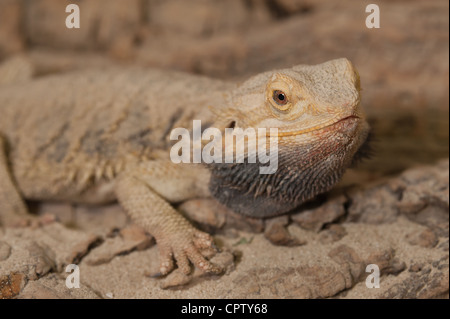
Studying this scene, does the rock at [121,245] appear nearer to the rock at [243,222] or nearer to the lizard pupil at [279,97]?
the rock at [243,222]

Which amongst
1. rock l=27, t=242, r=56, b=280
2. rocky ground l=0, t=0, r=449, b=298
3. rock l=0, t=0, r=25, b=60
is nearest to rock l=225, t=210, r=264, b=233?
rocky ground l=0, t=0, r=449, b=298

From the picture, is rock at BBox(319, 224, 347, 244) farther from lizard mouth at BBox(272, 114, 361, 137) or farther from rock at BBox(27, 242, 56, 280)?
rock at BBox(27, 242, 56, 280)

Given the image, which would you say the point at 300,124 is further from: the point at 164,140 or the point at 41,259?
the point at 41,259

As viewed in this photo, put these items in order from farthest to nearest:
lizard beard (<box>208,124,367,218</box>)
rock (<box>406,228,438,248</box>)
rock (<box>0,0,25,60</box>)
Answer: rock (<box>0,0,25,60</box>) → rock (<box>406,228,438,248</box>) → lizard beard (<box>208,124,367,218</box>)

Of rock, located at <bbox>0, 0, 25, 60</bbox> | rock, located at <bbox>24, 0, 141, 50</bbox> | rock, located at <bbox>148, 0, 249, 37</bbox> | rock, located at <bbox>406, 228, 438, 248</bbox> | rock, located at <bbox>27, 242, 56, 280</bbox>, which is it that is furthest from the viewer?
rock, located at <bbox>148, 0, 249, 37</bbox>
